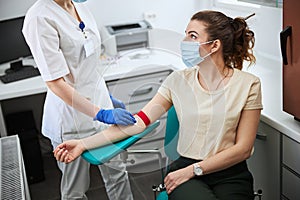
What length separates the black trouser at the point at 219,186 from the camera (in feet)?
4.88

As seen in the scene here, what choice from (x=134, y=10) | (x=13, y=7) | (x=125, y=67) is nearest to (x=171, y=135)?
(x=125, y=67)

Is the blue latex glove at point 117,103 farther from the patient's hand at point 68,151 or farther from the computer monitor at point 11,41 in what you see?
the computer monitor at point 11,41

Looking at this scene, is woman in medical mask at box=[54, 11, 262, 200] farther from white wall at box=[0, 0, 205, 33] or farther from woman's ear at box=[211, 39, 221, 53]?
white wall at box=[0, 0, 205, 33]

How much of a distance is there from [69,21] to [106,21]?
1.38 meters

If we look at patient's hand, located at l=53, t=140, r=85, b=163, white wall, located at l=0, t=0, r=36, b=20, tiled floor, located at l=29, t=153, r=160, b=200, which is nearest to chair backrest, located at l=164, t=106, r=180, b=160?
patient's hand, located at l=53, t=140, r=85, b=163

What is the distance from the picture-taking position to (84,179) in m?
2.05

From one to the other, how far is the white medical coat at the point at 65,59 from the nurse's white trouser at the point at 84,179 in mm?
152

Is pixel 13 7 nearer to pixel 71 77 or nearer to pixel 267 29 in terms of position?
pixel 71 77

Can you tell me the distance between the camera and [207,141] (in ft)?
5.20

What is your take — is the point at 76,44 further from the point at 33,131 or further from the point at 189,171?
the point at 33,131

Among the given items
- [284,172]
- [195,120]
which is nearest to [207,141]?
[195,120]

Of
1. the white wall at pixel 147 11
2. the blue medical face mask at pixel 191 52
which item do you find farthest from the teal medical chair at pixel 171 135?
the white wall at pixel 147 11

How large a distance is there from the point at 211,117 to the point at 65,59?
0.73 m

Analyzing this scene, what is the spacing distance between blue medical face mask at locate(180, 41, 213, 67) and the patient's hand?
56cm
